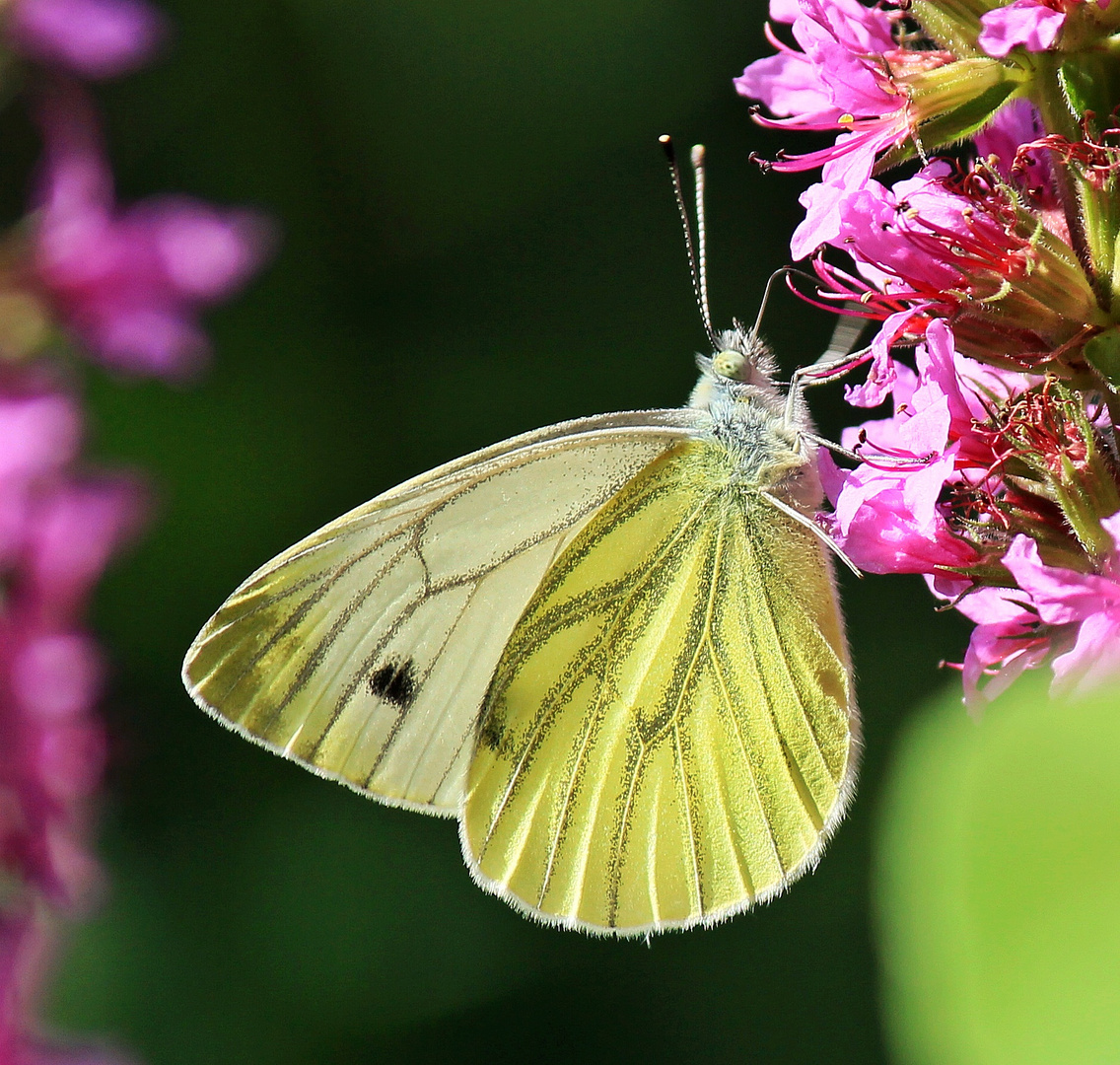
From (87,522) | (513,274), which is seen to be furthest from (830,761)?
(513,274)

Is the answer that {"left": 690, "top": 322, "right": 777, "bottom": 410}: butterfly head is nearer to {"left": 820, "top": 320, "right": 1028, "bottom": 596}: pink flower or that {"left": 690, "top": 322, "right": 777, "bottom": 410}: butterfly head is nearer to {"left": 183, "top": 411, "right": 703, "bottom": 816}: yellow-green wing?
{"left": 183, "top": 411, "right": 703, "bottom": 816}: yellow-green wing

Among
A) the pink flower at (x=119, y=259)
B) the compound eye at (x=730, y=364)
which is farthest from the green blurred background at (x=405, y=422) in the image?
the compound eye at (x=730, y=364)

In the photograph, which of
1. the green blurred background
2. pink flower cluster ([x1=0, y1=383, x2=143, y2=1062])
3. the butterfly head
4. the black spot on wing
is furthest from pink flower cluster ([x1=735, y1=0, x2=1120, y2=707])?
the green blurred background

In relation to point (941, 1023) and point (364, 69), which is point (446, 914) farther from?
point (941, 1023)

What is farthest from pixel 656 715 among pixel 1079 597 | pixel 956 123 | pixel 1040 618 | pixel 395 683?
pixel 956 123

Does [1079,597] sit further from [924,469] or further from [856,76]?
[856,76]
